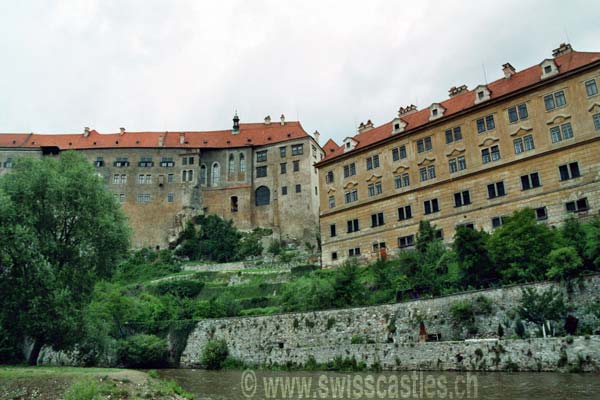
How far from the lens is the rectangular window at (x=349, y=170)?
42406mm

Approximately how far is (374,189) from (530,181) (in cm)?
1249

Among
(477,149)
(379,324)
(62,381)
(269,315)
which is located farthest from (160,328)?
(477,149)

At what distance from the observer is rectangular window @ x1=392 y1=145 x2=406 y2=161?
1549 inches

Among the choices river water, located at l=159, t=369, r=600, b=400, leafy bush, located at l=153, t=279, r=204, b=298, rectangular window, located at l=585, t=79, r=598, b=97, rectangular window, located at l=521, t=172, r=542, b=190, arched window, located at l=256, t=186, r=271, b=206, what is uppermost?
arched window, located at l=256, t=186, r=271, b=206

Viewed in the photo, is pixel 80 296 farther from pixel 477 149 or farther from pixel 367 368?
pixel 477 149

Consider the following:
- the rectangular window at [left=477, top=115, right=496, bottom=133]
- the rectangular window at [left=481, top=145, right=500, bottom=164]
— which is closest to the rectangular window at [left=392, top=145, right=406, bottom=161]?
the rectangular window at [left=477, top=115, right=496, bottom=133]

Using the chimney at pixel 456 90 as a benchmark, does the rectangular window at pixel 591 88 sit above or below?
below

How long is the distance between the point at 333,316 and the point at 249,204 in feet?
131

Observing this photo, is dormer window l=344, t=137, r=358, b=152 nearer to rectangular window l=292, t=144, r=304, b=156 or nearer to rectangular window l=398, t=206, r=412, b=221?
rectangular window l=398, t=206, r=412, b=221

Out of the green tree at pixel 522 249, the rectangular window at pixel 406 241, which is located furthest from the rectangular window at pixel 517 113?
the rectangular window at pixel 406 241

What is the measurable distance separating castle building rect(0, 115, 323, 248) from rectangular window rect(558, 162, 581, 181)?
3479 centimetres

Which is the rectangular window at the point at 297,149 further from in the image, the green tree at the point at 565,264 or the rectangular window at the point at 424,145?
the green tree at the point at 565,264

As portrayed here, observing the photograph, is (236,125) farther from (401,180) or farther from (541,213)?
(541,213)

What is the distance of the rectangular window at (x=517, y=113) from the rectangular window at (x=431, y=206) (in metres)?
7.98
